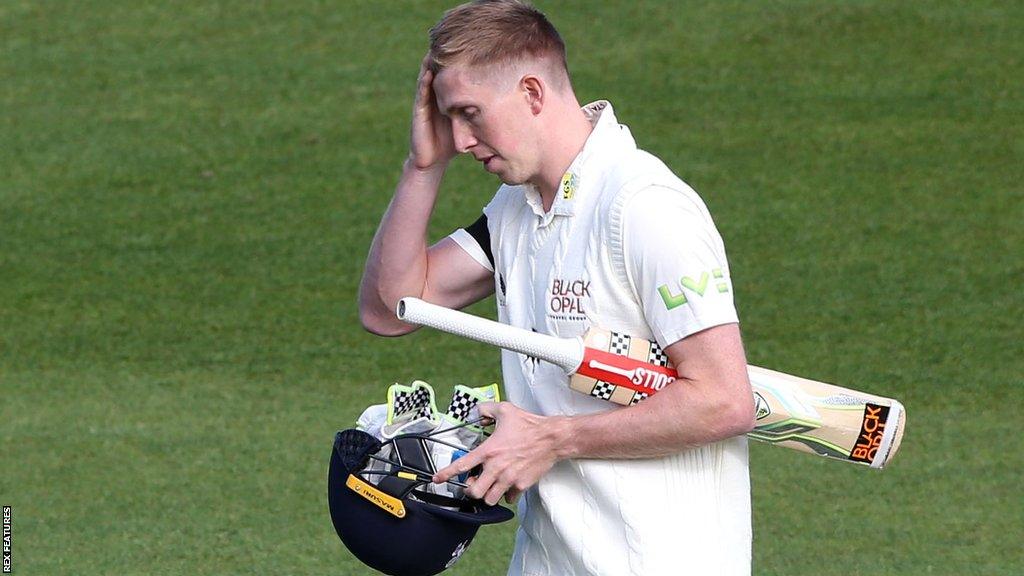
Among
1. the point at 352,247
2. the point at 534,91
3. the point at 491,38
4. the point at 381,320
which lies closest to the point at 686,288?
the point at 534,91

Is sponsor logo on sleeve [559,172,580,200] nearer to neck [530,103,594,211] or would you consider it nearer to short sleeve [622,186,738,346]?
neck [530,103,594,211]

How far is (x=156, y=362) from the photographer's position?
902 cm

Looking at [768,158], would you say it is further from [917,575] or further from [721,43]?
[917,575]

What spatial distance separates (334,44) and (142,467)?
7473 millimetres

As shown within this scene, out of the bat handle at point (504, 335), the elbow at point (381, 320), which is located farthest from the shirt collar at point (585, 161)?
the elbow at point (381, 320)

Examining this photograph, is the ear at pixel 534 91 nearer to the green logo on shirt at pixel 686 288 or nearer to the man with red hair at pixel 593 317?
the man with red hair at pixel 593 317

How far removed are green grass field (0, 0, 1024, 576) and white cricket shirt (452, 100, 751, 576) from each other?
10.2 ft

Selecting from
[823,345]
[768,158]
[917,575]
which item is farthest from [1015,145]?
[917,575]

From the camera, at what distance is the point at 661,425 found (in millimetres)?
2785

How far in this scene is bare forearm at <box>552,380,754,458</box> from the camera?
9.02 ft

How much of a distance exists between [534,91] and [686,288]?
52cm

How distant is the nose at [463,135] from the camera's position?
3027 mm

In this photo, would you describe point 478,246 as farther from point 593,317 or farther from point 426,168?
point 593,317
